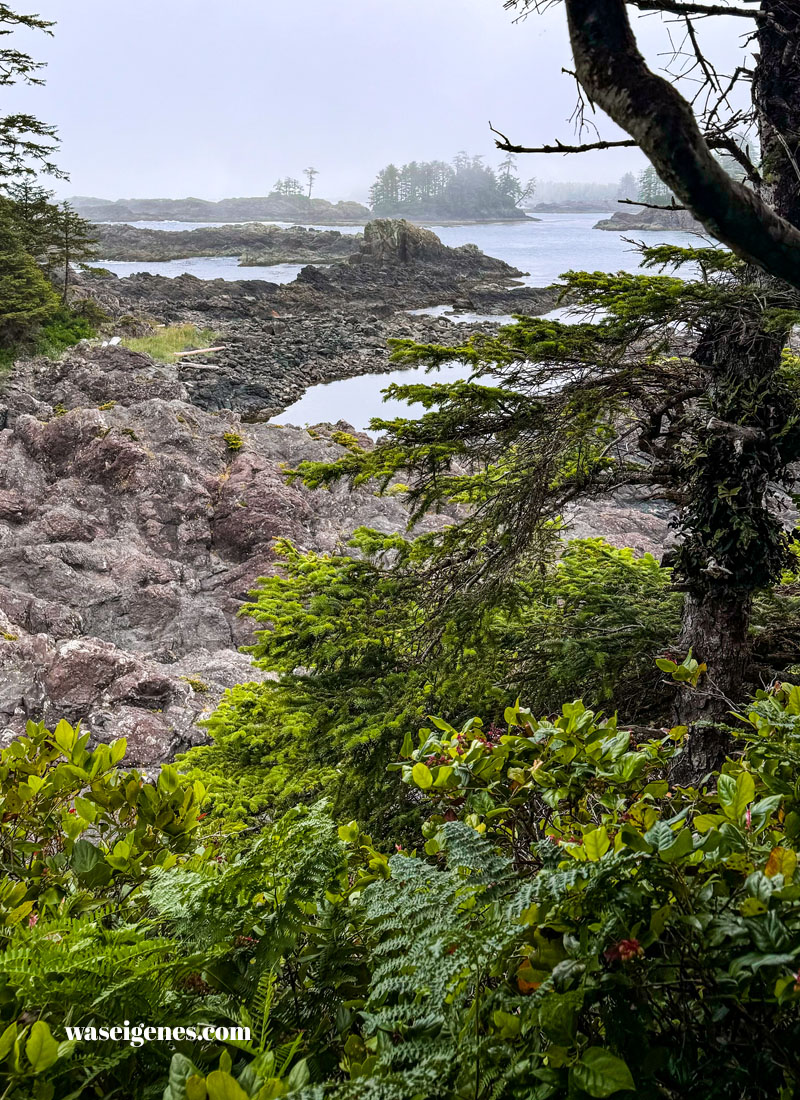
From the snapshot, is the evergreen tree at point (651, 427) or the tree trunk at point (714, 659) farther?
the tree trunk at point (714, 659)

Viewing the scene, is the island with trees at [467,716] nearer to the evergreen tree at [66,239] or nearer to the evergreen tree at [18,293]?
the evergreen tree at [18,293]

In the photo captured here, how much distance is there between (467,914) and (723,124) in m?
3.88

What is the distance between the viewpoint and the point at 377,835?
4707 millimetres

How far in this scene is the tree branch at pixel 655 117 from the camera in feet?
5.06

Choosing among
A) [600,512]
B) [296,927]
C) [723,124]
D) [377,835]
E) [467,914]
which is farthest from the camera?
[600,512]

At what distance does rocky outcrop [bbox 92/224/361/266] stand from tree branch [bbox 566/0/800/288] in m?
50.9

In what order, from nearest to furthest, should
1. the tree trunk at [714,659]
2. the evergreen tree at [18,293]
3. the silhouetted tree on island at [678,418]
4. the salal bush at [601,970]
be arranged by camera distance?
the salal bush at [601,970]
the silhouetted tree on island at [678,418]
the tree trunk at [714,659]
the evergreen tree at [18,293]

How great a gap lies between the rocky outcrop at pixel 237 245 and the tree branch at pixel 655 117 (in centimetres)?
5090

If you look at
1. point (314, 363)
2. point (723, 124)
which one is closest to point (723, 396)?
point (723, 124)

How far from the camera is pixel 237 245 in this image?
5788 centimetres

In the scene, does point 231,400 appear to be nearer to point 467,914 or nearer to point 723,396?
point 723,396

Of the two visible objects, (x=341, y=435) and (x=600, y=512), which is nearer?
(x=600, y=512)

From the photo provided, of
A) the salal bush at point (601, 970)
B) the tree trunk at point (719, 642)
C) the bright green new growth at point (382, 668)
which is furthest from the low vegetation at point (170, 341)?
the salal bush at point (601, 970)

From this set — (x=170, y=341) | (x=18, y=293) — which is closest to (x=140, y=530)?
(x=18, y=293)
